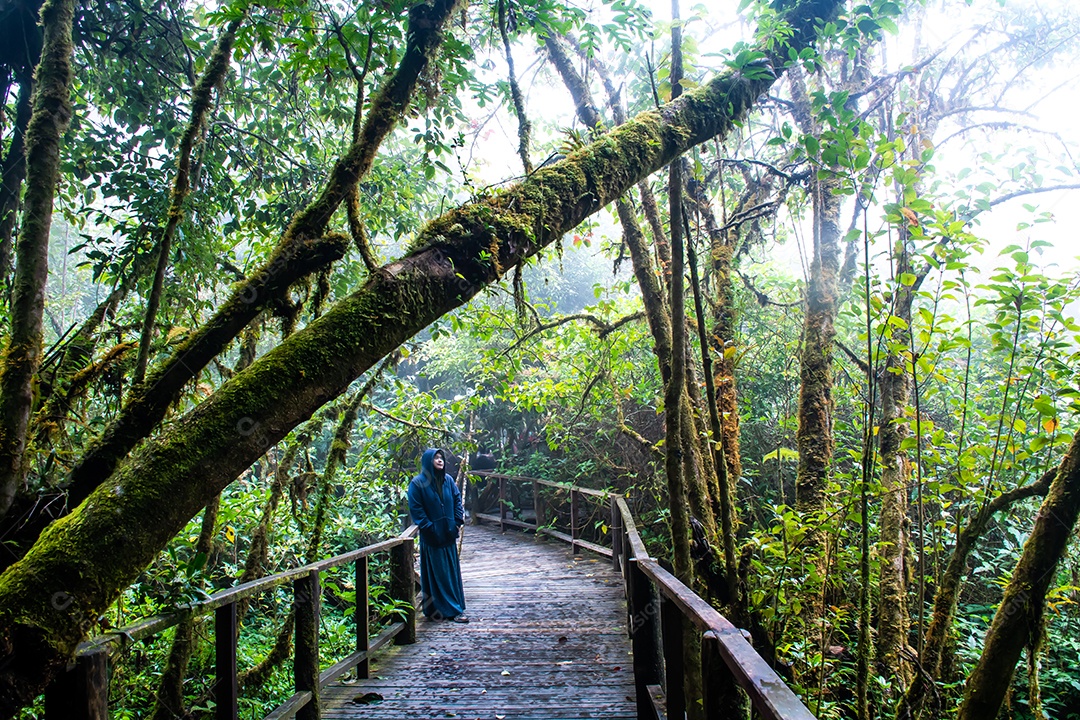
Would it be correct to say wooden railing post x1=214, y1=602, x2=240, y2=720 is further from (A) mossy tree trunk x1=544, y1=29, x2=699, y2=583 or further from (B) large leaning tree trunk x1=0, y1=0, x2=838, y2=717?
(A) mossy tree trunk x1=544, y1=29, x2=699, y2=583

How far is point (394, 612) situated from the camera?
17.8 feet

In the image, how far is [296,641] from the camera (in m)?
3.79

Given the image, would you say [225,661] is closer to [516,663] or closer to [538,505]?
[516,663]

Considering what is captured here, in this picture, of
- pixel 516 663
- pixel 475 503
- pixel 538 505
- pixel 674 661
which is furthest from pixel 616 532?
pixel 475 503

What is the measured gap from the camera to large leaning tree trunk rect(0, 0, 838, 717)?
163 cm

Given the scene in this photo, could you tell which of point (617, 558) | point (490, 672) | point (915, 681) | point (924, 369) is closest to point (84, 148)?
point (490, 672)

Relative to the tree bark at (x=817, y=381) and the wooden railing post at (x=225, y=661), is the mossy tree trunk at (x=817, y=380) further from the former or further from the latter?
the wooden railing post at (x=225, y=661)

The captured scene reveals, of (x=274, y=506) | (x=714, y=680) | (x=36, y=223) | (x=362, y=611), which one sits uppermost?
(x=36, y=223)

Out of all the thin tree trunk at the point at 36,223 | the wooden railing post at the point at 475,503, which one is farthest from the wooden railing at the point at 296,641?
the wooden railing post at the point at 475,503

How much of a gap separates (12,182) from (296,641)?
3214mm

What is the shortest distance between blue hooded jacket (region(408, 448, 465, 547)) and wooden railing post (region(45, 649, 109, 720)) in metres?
4.31

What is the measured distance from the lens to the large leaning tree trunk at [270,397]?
5.36 feet

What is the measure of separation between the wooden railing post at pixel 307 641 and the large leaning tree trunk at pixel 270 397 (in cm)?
200

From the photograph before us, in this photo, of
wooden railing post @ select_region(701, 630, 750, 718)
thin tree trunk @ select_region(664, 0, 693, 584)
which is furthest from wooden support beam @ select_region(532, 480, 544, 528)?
wooden railing post @ select_region(701, 630, 750, 718)
